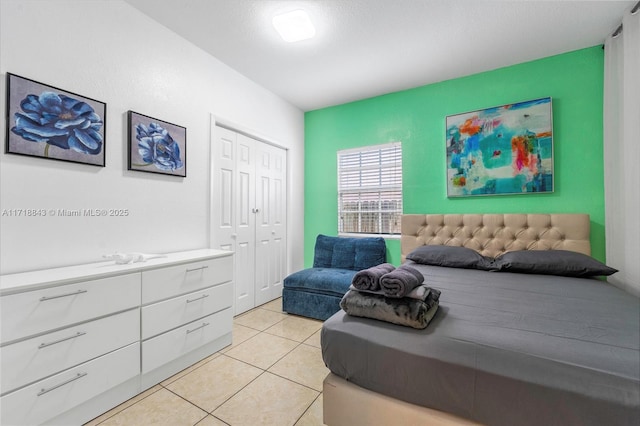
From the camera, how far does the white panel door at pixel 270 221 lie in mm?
3357

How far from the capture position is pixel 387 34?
235 centimetres

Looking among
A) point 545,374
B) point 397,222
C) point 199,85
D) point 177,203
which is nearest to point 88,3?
point 199,85

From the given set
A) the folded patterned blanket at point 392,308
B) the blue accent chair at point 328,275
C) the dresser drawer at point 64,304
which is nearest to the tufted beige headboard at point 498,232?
the blue accent chair at point 328,275

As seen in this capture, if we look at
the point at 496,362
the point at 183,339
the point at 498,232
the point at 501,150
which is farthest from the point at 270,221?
the point at 496,362

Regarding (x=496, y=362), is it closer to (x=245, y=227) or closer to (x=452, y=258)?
(x=452, y=258)

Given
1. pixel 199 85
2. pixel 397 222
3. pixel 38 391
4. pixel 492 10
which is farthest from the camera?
pixel 397 222

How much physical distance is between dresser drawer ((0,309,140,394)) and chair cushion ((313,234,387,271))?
7.28 feet

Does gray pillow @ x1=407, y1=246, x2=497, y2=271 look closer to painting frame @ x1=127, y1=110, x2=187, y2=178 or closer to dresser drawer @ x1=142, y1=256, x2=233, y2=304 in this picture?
dresser drawer @ x1=142, y1=256, x2=233, y2=304

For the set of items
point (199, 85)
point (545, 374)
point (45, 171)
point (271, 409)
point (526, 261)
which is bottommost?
point (271, 409)

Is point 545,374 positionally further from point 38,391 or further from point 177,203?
point 177,203

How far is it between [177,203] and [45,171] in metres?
0.88

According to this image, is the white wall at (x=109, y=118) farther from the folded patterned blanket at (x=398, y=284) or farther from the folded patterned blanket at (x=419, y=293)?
the folded patterned blanket at (x=398, y=284)

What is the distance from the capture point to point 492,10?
2068 mm

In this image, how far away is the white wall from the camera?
5.10ft
